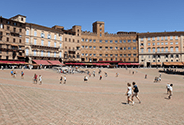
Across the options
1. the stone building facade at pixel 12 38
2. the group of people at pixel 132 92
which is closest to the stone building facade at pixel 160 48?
the stone building facade at pixel 12 38

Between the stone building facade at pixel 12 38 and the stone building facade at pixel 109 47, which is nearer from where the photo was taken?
the stone building facade at pixel 12 38

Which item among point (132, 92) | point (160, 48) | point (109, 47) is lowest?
point (132, 92)

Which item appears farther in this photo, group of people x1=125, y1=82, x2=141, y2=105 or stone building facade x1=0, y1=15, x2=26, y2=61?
stone building facade x1=0, y1=15, x2=26, y2=61

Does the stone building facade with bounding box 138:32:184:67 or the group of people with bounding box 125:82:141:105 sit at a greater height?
the stone building facade with bounding box 138:32:184:67

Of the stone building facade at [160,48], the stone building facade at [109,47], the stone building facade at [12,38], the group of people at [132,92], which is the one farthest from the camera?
the stone building facade at [109,47]

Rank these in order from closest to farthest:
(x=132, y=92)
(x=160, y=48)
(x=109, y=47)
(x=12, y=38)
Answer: (x=132, y=92), (x=12, y=38), (x=160, y=48), (x=109, y=47)

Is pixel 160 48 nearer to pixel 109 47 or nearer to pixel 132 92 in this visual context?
pixel 109 47

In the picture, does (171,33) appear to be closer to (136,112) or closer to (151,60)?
(151,60)

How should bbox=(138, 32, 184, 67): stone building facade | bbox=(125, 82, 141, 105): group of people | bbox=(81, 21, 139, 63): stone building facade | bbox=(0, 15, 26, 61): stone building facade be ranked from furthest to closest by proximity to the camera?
bbox=(81, 21, 139, 63): stone building facade → bbox=(138, 32, 184, 67): stone building facade → bbox=(0, 15, 26, 61): stone building facade → bbox=(125, 82, 141, 105): group of people

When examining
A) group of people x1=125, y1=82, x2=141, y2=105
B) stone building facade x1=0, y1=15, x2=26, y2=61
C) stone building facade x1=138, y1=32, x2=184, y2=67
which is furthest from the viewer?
stone building facade x1=138, y1=32, x2=184, y2=67

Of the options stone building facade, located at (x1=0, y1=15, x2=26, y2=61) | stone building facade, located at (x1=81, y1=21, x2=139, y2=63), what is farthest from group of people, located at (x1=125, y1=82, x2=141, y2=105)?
stone building facade, located at (x1=81, y1=21, x2=139, y2=63)

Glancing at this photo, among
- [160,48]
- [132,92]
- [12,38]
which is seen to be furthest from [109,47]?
[132,92]

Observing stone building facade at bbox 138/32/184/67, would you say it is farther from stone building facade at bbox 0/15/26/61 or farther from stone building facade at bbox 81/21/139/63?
stone building facade at bbox 0/15/26/61

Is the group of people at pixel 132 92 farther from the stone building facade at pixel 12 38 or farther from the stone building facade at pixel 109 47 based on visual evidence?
the stone building facade at pixel 109 47
